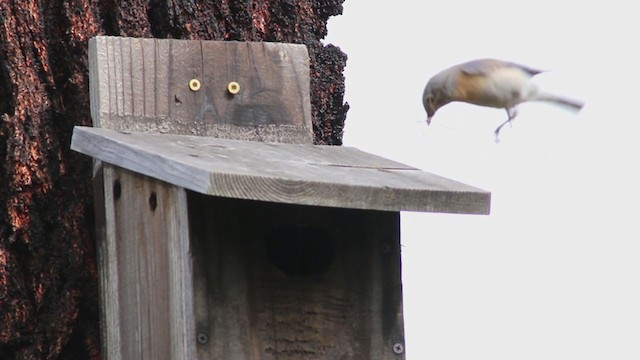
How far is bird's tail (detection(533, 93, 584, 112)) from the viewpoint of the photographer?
3715 mm

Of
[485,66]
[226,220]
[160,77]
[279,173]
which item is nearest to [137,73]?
[160,77]

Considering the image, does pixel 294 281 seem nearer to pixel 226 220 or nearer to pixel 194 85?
pixel 226 220

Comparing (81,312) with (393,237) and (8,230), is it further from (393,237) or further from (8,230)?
(393,237)

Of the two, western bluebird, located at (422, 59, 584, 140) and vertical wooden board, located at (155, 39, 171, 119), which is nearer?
western bluebird, located at (422, 59, 584, 140)

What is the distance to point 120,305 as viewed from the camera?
12.9 ft

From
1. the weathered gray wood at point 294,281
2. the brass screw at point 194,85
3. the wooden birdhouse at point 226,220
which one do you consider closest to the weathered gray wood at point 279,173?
the wooden birdhouse at point 226,220

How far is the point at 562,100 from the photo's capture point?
3.78m

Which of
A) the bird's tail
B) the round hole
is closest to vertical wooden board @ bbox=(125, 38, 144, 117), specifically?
the round hole

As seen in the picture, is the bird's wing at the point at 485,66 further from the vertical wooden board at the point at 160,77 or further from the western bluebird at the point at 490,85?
the vertical wooden board at the point at 160,77

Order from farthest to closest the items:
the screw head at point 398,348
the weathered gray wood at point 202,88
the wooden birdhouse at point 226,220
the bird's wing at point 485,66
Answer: the weathered gray wood at point 202,88 < the screw head at point 398,348 < the bird's wing at point 485,66 < the wooden birdhouse at point 226,220

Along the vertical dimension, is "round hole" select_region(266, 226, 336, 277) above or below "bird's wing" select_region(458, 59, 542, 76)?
below

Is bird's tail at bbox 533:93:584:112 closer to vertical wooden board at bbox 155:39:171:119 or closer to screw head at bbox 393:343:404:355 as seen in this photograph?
screw head at bbox 393:343:404:355

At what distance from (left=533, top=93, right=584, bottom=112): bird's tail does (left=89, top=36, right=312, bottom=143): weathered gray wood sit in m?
0.78

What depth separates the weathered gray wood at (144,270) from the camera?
3.60m
